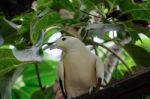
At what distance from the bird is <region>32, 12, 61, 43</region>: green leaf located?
2.4 inches

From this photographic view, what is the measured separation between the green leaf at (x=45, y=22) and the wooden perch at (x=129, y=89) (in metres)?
0.20

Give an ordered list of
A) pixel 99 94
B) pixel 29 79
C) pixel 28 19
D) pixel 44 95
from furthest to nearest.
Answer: pixel 29 79 < pixel 44 95 < pixel 28 19 < pixel 99 94

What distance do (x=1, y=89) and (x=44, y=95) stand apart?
0.15 meters

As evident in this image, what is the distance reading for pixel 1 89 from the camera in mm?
806

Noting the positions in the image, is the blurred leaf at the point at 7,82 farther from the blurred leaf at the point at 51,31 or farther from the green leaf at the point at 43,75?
the green leaf at the point at 43,75

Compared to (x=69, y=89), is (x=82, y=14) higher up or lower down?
higher up

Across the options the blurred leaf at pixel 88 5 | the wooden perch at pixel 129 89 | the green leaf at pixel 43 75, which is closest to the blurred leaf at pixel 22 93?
the green leaf at pixel 43 75

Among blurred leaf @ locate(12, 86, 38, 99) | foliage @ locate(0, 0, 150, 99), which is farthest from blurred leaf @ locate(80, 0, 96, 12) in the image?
blurred leaf @ locate(12, 86, 38, 99)

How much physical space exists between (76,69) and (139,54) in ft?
0.50

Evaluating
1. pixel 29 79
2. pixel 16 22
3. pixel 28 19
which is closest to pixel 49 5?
pixel 28 19

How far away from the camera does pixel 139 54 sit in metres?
0.90

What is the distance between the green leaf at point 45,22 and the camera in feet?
2.55

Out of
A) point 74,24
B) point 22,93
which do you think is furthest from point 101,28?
point 22,93

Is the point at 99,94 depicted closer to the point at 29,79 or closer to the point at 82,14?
the point at 82,14
